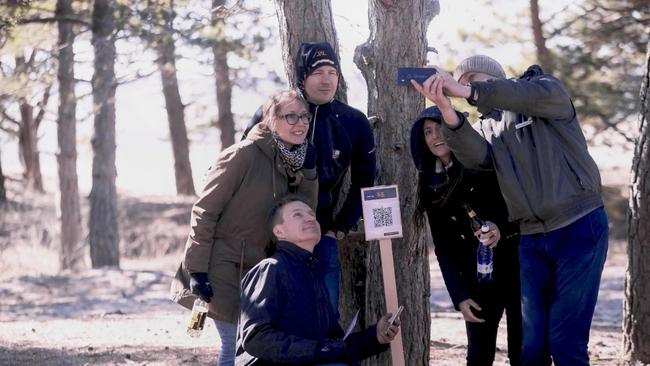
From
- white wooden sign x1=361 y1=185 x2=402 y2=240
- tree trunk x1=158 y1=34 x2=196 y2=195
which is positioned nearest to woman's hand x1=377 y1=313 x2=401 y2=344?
white wooden sign x1=361 y1=185 x2=402 y2=240

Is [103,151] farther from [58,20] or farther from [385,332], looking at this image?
[385,332]

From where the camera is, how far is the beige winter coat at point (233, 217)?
15.2 feet

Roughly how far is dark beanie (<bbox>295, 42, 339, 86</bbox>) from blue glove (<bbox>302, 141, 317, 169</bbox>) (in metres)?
0.53

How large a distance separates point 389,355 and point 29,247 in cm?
1672

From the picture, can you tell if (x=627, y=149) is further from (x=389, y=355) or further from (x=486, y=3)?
(x=389, y=355)

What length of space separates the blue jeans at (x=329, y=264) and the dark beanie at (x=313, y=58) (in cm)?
94

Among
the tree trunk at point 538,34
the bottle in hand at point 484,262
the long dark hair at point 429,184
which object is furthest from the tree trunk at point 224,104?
the bottle in hand at point 484,262

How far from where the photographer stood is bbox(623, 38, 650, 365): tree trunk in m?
6.52

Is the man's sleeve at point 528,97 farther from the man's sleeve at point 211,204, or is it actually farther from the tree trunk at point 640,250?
the tree trunk at point 640,250

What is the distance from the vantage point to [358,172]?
5281 mm

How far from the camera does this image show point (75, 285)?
1359cm

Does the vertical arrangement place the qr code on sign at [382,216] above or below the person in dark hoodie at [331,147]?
below

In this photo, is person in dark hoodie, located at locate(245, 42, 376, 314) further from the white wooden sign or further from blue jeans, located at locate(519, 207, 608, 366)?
blue jeans, located at locate(519, 207, 608, 366)

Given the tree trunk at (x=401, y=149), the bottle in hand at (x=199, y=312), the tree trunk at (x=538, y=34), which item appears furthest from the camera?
the tree trunk at (x=538, y=34)
